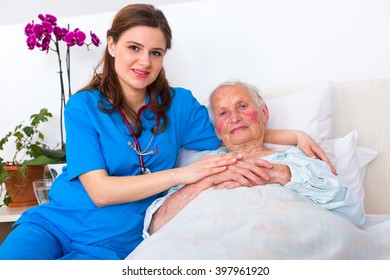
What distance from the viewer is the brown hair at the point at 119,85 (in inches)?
64.1

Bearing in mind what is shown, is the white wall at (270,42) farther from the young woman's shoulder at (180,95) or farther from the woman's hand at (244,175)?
the woman's hand at (244,175)

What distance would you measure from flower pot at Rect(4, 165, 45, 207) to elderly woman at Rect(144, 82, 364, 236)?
100cm

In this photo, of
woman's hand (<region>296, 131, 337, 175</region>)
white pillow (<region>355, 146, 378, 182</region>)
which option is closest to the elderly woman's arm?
woman's hand (<region>296, 131, 337, 175</region>)

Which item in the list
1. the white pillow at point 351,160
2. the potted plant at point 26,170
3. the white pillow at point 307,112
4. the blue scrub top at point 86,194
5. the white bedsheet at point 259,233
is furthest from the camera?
the potted plant at point 26,170

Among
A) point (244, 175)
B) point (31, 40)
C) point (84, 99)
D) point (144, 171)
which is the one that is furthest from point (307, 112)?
point (31, 40)

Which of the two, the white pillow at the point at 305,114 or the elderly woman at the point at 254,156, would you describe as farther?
the white pillow at the point at 305,114

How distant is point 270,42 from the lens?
90.4 inches

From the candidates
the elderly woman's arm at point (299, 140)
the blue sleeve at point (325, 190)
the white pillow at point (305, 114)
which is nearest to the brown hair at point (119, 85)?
the white pillow at point (305, 114)

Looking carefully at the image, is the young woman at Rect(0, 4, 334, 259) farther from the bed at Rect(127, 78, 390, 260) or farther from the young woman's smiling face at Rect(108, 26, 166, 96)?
A: the bed at Rect(127, 78, 390, 260)

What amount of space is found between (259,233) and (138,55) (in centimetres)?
85

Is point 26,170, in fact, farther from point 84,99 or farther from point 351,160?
point 351,160

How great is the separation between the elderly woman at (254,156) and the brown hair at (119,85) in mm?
226

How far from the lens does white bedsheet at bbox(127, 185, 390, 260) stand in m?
1.07
